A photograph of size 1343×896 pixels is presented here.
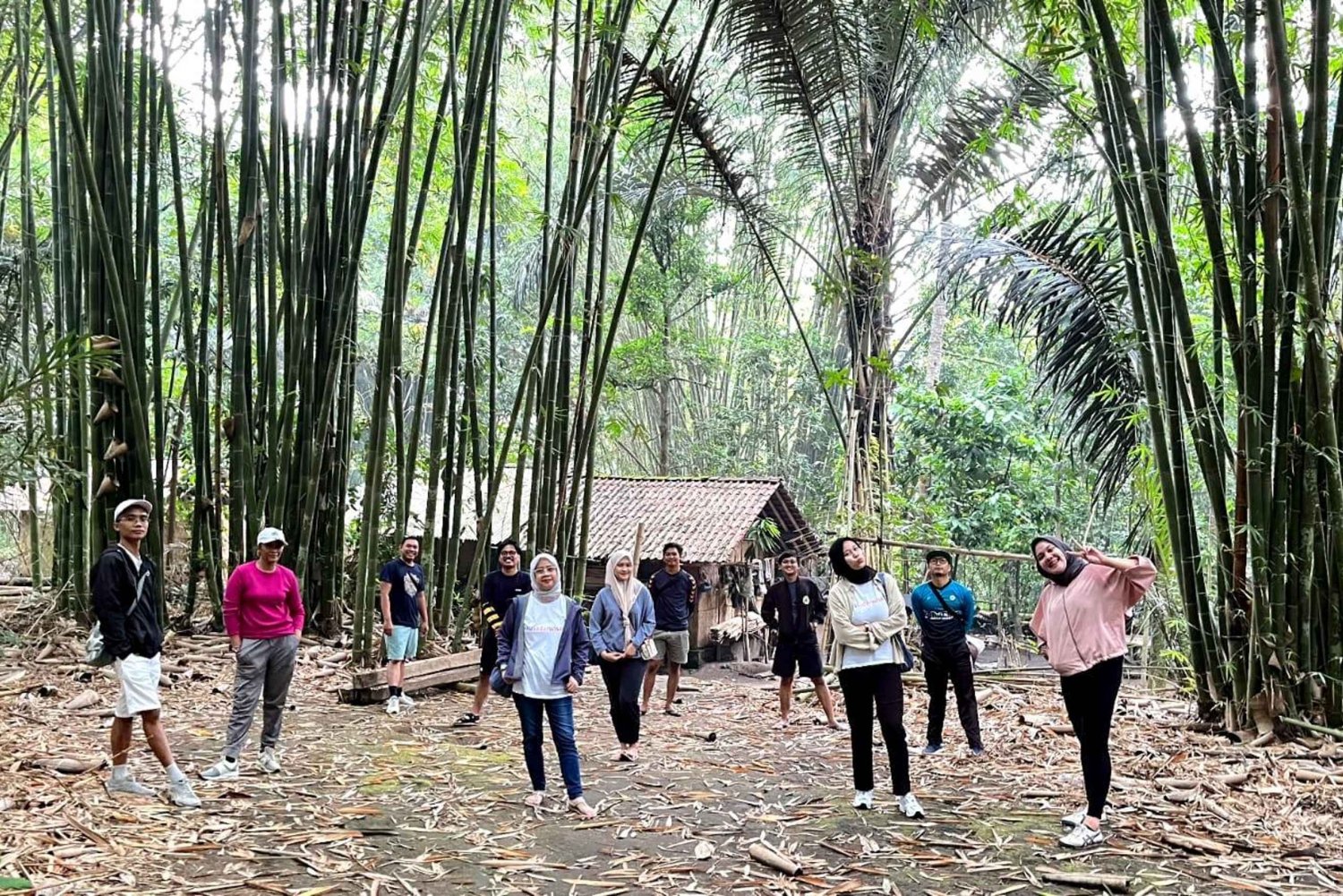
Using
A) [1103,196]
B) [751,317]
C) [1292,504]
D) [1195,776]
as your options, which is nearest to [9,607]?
[1195,776]

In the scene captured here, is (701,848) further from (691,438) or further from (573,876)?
(691,438)

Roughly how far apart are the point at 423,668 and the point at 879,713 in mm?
3226

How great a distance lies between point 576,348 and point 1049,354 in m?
10.0

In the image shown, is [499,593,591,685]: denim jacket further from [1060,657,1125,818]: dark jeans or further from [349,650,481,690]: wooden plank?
[349,650,481,690]: wooden plank

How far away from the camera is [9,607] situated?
623 centimetres

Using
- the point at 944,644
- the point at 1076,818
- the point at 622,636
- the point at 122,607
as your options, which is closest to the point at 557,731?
the point at 622,636

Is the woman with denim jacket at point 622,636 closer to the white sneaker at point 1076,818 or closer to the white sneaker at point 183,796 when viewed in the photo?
the white sneaker at point 183,796

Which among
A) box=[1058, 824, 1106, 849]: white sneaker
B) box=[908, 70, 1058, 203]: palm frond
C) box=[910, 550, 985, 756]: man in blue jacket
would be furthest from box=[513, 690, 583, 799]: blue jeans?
box=[908, 70, 1058, 203]: palm frond

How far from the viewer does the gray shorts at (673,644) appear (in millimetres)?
6086

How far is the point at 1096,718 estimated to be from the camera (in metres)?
3.25

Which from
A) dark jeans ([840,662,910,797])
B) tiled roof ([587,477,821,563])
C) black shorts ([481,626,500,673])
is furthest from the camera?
tiled roof ([587,477,821,563])

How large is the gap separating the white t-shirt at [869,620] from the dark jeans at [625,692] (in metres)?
1.23

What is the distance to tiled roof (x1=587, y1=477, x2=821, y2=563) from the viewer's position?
11039 millimetres

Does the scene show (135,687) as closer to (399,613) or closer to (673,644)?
(399,613)
